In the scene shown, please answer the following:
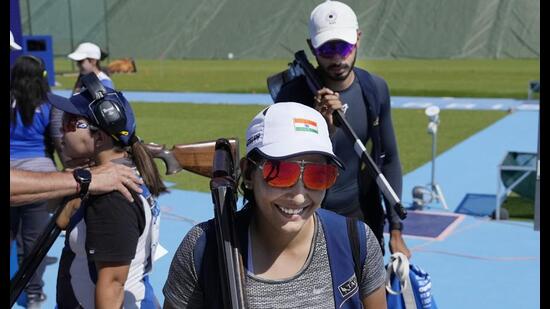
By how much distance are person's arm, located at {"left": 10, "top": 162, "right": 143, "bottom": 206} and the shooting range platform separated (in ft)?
10.2

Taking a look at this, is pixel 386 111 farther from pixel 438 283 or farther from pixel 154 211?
pixel 438 283

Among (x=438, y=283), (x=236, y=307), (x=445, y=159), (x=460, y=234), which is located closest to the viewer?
(x=236, y=307)

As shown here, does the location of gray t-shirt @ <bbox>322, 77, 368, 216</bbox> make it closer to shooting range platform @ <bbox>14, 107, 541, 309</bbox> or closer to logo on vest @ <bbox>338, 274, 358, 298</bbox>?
logo on vest @ <bbox>338, 274, 358, 298</bbox>

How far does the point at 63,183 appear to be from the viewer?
2836 mm

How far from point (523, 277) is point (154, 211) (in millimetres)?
4486

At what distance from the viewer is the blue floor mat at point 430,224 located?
7723mm

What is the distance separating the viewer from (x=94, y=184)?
109 inches

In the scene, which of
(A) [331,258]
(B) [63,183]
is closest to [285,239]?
(A) [331,258]

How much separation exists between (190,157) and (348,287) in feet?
5.35

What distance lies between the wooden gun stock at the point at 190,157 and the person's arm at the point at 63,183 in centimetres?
48

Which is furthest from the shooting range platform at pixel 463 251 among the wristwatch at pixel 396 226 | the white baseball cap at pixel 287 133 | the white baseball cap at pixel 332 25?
the white baseball cap at pixel 287 133

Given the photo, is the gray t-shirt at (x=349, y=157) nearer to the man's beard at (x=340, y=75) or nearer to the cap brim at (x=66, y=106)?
the man's beard at (x=340, y=75)

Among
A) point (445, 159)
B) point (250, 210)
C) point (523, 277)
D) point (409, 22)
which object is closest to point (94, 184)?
point (250, 210)

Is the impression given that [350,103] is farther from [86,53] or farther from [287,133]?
[86,53]
